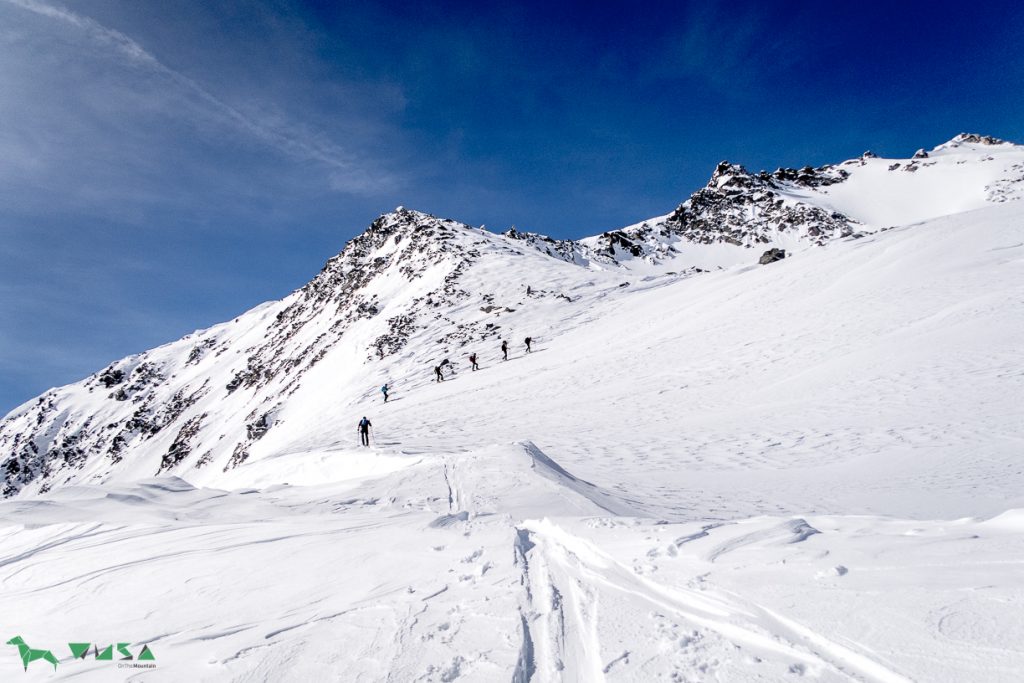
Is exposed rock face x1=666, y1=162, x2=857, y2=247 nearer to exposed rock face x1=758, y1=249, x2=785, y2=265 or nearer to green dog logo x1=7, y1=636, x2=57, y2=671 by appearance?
exposed rock face x1=758, y1=249, x2=785, y2=265

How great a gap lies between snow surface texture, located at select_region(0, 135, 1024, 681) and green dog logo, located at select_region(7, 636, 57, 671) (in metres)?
0.08

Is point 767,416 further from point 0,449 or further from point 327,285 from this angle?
point 0,449

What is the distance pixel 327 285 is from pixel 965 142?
469 ft

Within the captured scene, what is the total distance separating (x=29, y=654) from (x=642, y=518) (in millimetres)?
5846

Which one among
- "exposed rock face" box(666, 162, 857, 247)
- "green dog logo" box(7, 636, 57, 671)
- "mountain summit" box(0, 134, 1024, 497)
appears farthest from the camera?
"exposed rock face" box(666, 162, 857, 247)

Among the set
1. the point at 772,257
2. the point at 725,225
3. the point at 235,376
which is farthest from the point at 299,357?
the point at 725,225

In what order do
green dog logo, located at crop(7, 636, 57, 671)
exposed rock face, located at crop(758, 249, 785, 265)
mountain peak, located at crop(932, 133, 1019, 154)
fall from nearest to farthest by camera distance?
green dog logo, located at crop(7, 636, 57, 671), exposed rock face, located at crop(758, 249, 785, 265), mountain peak, located at crop(932, 133, 1019, 154)

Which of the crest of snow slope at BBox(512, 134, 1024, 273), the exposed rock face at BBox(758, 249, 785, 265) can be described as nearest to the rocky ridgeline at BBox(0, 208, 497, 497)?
the crest of snow slope at BBox(512, 134, 1024, 273)

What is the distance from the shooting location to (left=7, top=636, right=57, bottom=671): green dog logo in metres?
3.95

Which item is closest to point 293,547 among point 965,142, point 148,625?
Answer: point 148,625

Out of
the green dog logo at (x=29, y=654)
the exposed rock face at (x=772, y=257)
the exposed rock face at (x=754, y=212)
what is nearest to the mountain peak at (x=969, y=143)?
the exposed rock face at (x=754, y=212)

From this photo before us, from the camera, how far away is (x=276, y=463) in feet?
55.6

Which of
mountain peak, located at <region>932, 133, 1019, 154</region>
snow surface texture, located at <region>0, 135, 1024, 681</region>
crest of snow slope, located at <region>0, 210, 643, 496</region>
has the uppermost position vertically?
mountain peak, located at <region>932, 133, 1019, 154</region>

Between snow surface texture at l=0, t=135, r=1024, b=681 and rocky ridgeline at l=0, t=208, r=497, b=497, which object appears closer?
snow surface texture at l=0, t=135, r=1024, b=681
